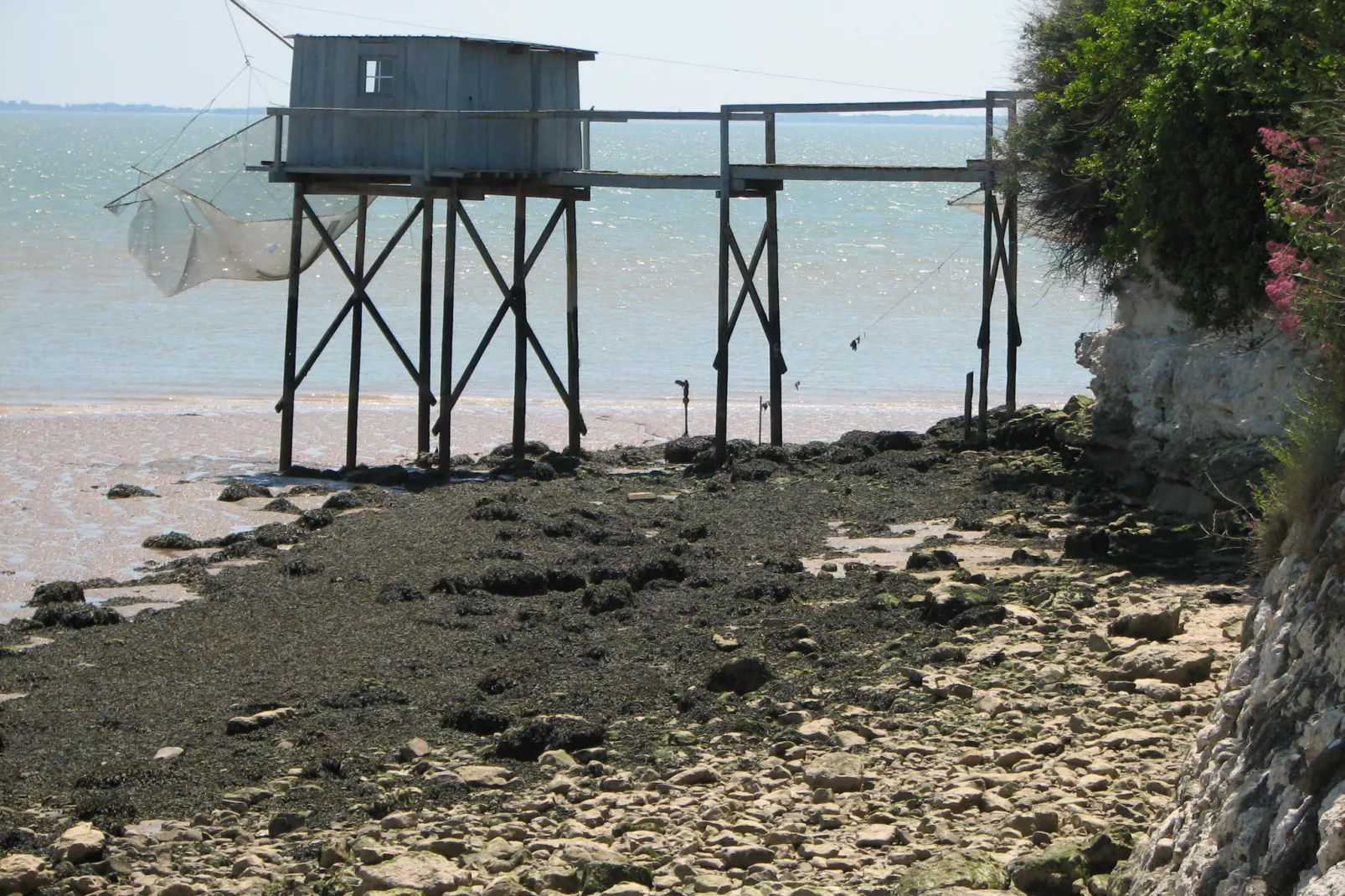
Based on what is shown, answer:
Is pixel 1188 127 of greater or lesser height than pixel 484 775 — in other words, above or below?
above

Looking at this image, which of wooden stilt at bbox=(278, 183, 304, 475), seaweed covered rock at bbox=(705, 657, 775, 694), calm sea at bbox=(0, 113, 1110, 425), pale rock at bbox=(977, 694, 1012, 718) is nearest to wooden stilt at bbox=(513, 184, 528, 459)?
wooden stilt at bbox=(278, 183, 304, 475)

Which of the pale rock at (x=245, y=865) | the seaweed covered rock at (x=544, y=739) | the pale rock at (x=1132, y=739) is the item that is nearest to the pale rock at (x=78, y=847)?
the pale rock at (x=245, y=865)

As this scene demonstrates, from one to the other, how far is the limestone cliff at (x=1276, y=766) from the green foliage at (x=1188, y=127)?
4.43 metres

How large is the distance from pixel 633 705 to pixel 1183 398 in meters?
6.20

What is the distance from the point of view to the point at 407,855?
273 inches

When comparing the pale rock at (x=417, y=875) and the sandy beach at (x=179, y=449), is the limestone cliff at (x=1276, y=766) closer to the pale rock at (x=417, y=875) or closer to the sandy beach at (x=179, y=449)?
the pale rock at (x=417, y=875)

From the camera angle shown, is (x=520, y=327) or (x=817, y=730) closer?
(x=817, y=730)

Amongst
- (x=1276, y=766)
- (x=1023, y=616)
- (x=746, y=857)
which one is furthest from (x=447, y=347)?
(x=1276, y=766)

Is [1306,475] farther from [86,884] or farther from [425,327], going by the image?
[425,327]

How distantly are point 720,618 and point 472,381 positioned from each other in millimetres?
Answer: 17770

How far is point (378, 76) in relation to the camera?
1823 cm

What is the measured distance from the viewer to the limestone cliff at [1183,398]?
11.8m

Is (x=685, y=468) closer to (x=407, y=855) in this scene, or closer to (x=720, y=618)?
(x=720, y=618)

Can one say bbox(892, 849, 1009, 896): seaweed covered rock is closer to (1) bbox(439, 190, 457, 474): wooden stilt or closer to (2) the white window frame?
(1) bbox(439, 190, 457, 474): wooden stilt
